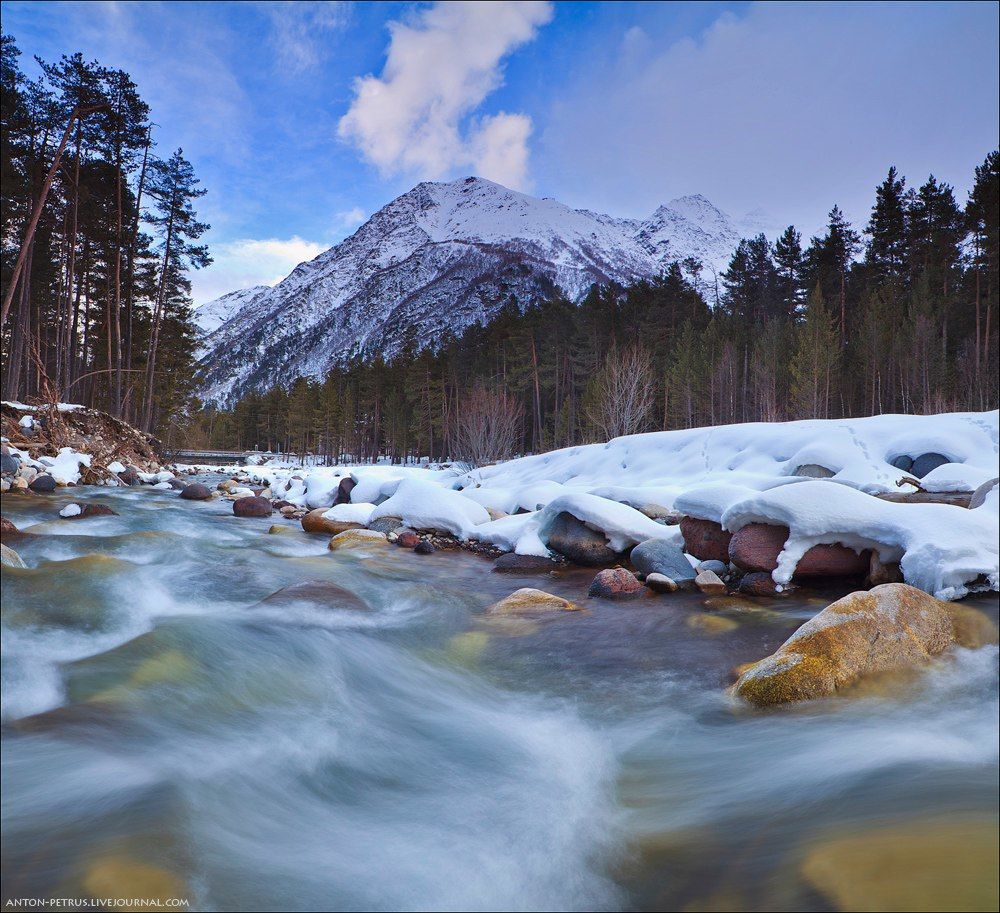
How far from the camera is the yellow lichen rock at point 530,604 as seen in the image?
577 centimetres

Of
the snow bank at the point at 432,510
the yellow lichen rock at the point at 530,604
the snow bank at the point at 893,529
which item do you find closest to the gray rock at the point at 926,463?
the snow bank at the point at 893,529

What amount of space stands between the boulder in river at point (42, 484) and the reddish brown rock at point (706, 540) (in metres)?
11.6

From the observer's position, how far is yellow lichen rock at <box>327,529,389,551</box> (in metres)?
9.08

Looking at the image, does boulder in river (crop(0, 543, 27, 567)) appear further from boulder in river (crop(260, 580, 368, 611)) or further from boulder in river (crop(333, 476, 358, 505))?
boulder in river (crop(333, 476, 358, 505))

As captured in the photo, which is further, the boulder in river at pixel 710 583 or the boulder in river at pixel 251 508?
the boulder in river at pixel 251 508

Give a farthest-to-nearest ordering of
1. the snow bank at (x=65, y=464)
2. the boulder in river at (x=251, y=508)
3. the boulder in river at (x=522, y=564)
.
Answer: the boulder in river at (x=251, y=508) → the snow bank at (x=65, y=464) → the boulder in river at (x=522, y=564)

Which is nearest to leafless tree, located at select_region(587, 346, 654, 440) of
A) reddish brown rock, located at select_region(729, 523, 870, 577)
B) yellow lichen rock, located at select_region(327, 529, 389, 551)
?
yellow lichen rock, located at select_region(327, 529, 389, 551)

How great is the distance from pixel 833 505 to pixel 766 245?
162 feet

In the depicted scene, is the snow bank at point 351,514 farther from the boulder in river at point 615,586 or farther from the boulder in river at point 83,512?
the boulder in river at point 615,586

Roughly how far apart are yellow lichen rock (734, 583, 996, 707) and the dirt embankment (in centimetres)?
1387

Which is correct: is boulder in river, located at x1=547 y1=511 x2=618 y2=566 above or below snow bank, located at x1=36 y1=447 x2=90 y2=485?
below

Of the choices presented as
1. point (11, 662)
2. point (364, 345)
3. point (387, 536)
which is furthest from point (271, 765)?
point (364, 345)

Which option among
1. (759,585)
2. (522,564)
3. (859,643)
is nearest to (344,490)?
(522,564)

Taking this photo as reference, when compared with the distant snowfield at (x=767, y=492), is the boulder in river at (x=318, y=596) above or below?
below
